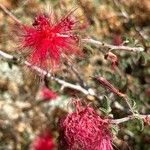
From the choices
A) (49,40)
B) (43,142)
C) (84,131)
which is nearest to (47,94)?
(43,142)

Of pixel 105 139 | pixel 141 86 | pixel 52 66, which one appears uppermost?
pixel 52 66

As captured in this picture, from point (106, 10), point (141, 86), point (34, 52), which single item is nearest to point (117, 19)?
point (106, 10)

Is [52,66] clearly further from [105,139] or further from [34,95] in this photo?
[34,95]

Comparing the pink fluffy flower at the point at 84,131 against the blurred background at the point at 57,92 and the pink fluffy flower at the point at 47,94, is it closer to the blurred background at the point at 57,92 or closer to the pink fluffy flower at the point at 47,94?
the blurred background at the point at 57,92

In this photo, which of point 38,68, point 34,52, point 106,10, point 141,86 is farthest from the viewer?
point 106,10

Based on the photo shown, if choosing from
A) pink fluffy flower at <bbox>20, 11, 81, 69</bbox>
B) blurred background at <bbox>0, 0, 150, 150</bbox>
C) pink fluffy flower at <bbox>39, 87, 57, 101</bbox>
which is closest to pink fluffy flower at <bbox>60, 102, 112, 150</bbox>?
pink fluffy flower at <bbox>20, 11, 81, 69</bbox>

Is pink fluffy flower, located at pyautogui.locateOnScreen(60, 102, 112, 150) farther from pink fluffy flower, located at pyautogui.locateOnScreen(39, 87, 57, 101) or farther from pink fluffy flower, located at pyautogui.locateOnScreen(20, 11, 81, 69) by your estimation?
pink fluffy flower, located at pyautogui.locateOnScreen(39, 87, 57, 101)
